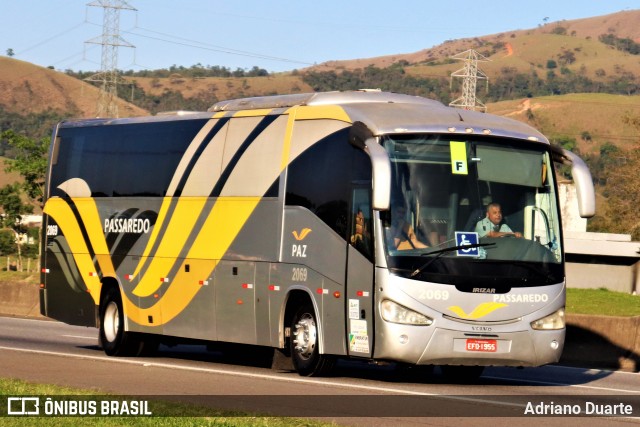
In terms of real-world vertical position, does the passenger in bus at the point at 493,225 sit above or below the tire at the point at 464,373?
above

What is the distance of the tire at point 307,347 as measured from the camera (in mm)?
17078

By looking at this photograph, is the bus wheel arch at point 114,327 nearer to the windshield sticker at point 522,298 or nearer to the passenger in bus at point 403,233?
the passenger in bus at point 403,233

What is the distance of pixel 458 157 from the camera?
16.5 meters

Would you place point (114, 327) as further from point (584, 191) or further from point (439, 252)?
point (584, 191)

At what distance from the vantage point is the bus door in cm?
1611

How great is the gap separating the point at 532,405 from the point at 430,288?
7.26 ft

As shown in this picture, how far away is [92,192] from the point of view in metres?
22.8

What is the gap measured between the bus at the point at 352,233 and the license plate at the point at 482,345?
0.06 ft

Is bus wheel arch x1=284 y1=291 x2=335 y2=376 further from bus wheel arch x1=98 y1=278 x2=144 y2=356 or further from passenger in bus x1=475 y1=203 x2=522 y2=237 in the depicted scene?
bus wheel arch x1=98 y1=278 x2=144 y2=356

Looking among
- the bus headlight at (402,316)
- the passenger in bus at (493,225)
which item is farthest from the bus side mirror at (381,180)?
the passenger in bus at (493,225)

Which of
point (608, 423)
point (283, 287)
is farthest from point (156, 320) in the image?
point (608, 423)

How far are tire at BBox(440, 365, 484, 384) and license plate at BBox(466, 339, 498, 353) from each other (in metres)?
1.67

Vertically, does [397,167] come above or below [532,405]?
above

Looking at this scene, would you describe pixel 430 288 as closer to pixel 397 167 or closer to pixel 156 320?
pixel 397 167
